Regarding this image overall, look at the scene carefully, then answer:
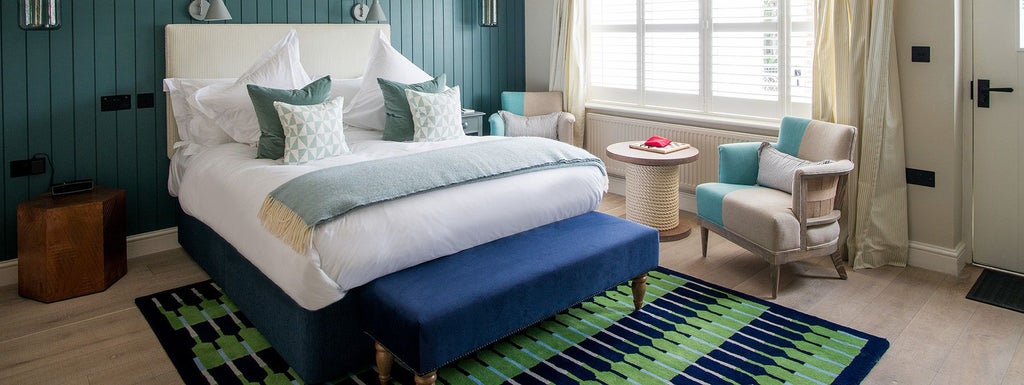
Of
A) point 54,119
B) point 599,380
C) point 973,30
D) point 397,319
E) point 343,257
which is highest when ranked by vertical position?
point 973,30

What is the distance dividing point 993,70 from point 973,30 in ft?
0.73

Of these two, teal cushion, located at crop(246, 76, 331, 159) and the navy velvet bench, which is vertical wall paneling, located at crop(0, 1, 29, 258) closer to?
teal cushion, located at crop(246, 76, 331, 159)

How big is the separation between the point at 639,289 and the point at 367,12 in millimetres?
2797

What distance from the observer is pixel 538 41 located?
5914mm

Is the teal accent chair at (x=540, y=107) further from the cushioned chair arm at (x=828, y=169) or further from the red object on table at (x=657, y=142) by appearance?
the cushioned chair arm at (x=828, y=169)

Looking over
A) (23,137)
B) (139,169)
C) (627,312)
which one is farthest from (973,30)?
(23,137)

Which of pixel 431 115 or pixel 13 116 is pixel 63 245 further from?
pixel 431 115

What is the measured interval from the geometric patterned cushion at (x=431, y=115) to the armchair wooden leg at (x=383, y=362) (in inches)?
67.3

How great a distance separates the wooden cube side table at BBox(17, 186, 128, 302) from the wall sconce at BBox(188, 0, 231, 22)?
1.15m

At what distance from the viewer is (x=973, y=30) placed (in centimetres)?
366

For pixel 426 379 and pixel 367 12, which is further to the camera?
pixel 367 12

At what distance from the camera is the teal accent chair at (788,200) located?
3.50 meters

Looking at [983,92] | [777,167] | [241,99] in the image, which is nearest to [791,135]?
[777,167]

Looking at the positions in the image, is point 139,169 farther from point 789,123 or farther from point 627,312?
point 789,123
